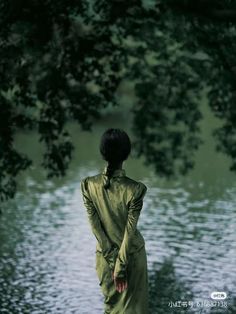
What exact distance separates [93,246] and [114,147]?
913 centimetres

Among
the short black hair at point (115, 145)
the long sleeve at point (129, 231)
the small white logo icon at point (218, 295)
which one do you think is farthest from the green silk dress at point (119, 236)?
the small white logo icon at point (218, 295)

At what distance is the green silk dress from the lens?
4797 mm

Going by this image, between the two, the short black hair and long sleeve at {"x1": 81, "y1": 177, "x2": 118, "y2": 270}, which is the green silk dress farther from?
the short black hair

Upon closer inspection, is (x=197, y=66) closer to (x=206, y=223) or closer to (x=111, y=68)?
(x=111, y=68)

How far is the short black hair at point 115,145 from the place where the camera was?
15.8 ft

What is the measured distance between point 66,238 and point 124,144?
10112 millimetres

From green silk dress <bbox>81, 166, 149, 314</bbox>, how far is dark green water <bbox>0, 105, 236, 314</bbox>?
400 centimetres

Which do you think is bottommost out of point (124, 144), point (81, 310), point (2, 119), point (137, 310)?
point (81, 310)

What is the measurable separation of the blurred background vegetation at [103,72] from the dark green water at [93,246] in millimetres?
1454

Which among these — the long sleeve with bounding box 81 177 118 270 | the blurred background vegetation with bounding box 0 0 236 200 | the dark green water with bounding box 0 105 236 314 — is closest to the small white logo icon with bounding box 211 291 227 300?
the dark green water with bounding box 0 105 236 314

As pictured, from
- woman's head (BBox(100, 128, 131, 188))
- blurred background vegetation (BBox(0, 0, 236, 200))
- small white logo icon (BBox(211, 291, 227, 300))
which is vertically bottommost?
small white logo icon (BBox(211, 291, 227, 300))

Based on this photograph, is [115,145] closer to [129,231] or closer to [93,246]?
[129,231]

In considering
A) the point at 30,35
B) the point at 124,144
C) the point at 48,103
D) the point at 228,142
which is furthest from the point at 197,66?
the point at 124,144

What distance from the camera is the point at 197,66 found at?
43.4 ft
